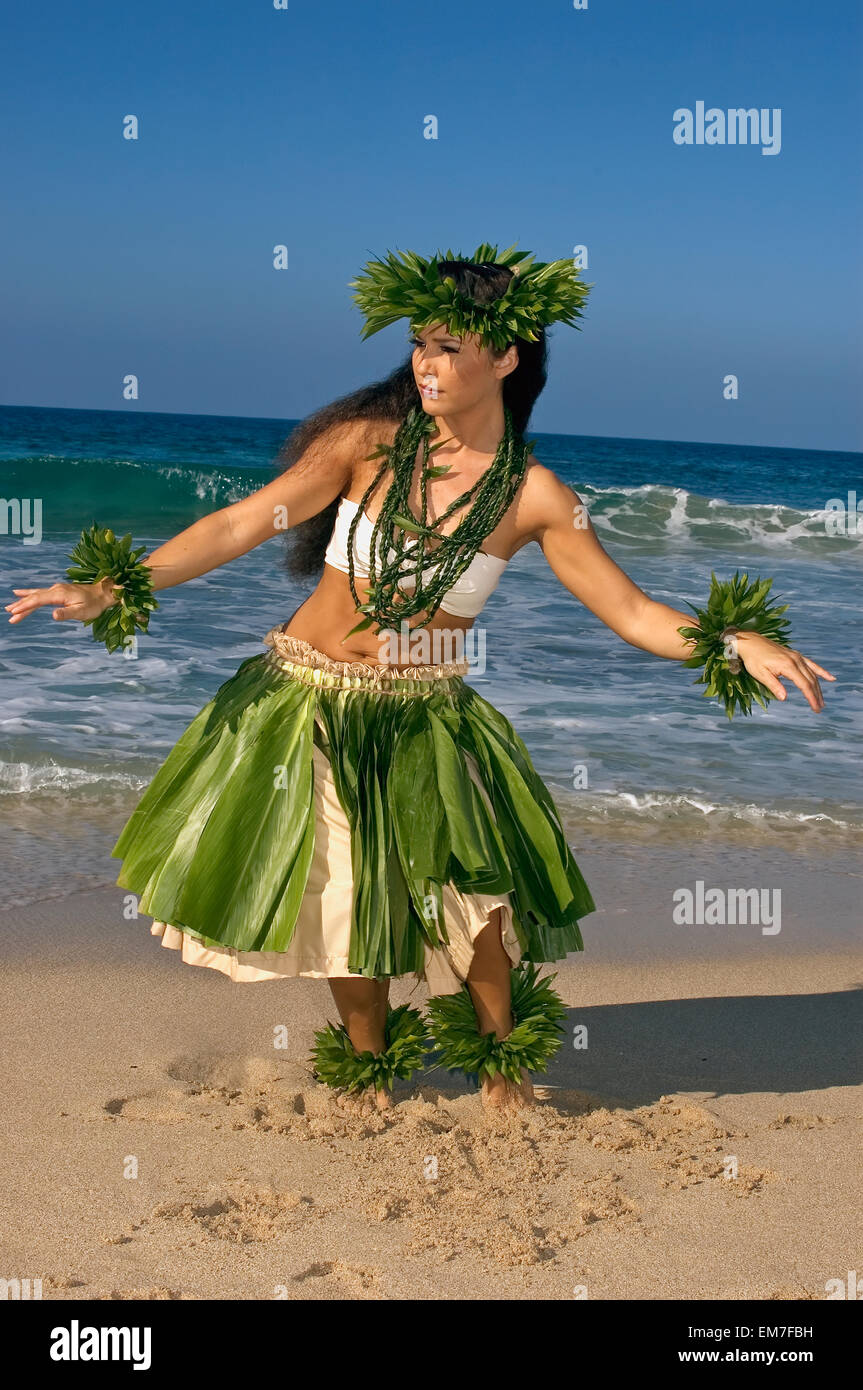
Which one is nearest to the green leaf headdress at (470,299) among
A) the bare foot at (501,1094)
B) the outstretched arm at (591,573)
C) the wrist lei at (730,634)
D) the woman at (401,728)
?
the woman at (401,728)

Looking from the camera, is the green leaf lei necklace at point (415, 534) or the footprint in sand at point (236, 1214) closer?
the footprint in sand at point (236, 1214)

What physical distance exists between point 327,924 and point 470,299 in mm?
1483

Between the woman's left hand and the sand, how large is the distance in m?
1.15

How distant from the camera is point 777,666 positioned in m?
3.30

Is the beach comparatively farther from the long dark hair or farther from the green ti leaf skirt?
the long dark hair

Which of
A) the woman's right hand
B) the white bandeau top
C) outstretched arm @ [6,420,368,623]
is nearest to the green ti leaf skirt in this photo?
the white bandeau top

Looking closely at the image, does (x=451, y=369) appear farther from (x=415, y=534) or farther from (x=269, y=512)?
(x=269, y=512)

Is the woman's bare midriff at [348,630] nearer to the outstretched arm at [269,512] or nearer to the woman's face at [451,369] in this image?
the outstretched arm at [269,512]

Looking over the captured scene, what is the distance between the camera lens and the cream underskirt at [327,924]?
3.34 m

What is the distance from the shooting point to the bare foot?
11.8 feet

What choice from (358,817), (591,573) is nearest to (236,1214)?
(358,817)

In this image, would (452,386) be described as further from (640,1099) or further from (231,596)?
(231,596)

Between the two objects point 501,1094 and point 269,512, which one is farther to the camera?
point 501,1094

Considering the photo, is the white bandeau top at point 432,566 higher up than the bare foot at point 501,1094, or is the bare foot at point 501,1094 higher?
the white bandeau top at point 432,566
